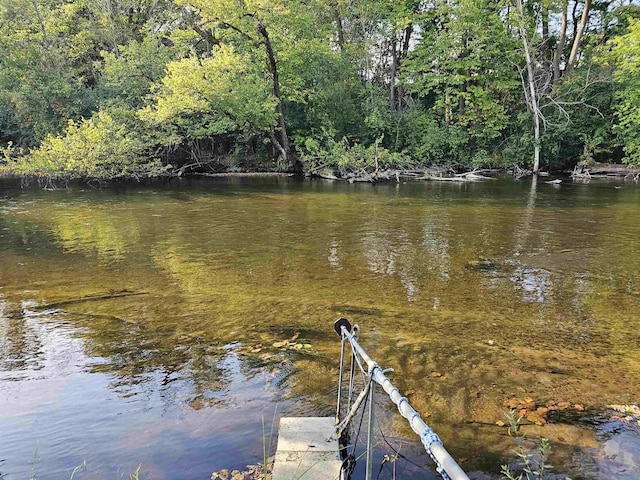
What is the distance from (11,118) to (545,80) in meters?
30.7

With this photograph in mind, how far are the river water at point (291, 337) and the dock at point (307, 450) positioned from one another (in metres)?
0.32

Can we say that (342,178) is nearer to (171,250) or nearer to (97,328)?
(171,250)

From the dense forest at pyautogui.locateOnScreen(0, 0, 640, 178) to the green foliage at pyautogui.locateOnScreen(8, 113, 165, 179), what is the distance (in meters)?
0.08

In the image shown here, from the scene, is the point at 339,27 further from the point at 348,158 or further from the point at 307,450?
the point at 307,450

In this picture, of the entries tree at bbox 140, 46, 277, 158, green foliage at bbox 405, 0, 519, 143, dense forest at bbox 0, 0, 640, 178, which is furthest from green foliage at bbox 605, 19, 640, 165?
tree at bbox 140, 46, 277, 158

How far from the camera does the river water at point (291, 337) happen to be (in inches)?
149

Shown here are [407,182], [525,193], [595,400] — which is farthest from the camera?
[407,182]

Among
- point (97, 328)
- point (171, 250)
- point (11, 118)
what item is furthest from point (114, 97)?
point (97, 328)

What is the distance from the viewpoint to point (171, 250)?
10.1 metres

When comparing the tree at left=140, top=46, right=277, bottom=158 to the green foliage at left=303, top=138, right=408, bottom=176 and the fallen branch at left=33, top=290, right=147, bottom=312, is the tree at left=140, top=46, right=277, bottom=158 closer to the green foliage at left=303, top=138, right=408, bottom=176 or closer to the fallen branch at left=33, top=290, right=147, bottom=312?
the green foliage at left=303, top=138, right=408, bottom=176

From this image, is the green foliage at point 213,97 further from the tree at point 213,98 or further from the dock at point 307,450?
the dock at point 307,450

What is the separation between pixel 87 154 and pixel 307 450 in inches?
767

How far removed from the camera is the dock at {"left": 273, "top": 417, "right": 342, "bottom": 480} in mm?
3086

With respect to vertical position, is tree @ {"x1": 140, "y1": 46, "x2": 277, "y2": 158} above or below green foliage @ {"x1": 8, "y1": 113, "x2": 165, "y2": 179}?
above
